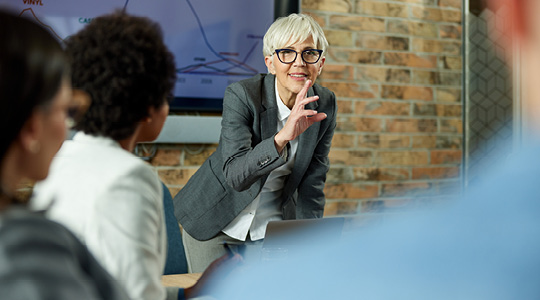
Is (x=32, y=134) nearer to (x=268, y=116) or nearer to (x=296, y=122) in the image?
(x=296, y=122)

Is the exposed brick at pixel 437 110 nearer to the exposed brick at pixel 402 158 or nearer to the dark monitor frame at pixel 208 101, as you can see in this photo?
the exposed brick at pixel 402 158

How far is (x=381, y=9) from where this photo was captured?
3.30m

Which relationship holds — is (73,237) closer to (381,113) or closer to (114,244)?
(114,244)

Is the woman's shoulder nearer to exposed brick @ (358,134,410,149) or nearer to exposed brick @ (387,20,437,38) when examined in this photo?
exposed brick @ (358,134,410,149)

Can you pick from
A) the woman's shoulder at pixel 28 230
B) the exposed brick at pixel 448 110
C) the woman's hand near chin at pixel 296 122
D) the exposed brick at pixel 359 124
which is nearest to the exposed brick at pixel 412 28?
the exposed brick at pixel 448 110

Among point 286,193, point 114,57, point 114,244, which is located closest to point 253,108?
point 286,193

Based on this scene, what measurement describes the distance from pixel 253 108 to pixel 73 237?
160 cm

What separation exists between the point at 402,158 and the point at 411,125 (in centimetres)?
21

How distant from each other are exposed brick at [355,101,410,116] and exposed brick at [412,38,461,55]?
36 cm

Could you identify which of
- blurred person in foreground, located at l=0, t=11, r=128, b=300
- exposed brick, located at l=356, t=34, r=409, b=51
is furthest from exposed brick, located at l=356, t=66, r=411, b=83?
blurred person in foreground, located at l=0, t=11, r=128, b=300

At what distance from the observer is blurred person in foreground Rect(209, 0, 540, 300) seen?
1.62ft

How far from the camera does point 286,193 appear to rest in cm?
225

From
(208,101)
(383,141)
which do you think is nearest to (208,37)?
(208,101)

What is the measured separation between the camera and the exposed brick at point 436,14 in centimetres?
343
